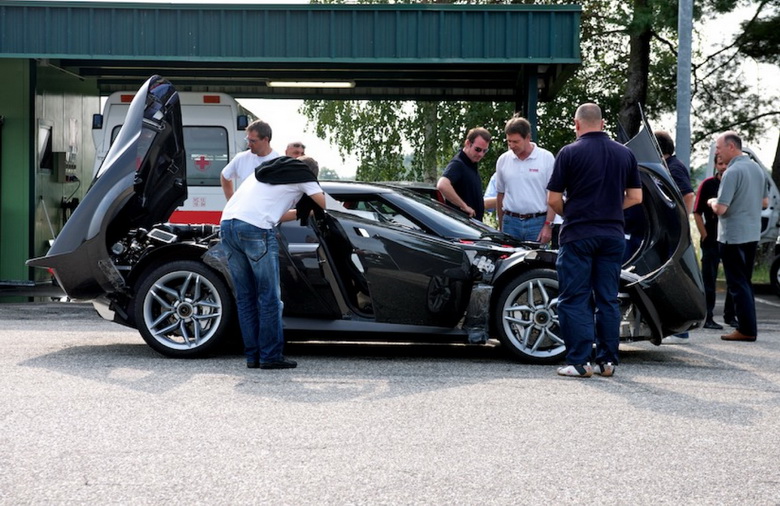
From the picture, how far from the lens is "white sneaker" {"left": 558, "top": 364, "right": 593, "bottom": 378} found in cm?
762

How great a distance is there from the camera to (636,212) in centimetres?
941

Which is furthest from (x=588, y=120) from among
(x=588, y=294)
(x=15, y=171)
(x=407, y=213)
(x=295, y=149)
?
(x=15, y=171)

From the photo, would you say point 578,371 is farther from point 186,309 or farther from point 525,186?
point 186,309

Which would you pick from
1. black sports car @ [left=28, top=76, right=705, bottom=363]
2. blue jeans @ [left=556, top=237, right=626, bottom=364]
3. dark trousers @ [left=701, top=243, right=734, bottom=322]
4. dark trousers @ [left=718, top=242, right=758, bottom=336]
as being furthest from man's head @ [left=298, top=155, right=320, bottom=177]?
dark trousers @ [left=701, top=243, right=734, bottom=322]

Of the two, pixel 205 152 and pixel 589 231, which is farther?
pixel 205 152

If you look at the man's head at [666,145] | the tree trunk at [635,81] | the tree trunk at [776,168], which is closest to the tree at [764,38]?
the tree trunk at [776,168]

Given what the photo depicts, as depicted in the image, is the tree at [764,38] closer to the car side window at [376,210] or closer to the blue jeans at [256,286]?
the car side window at [376,210]

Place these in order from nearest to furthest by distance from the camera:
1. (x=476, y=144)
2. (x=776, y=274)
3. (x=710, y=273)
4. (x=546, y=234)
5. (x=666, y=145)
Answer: (x=546, y=234) → (x=666, y=145) → (x=476, y=144) → (x=710, y=273) → (x=776, y=274)

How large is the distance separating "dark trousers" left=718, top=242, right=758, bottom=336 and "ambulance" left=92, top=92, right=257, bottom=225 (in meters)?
5.96

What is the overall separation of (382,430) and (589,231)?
2.45m

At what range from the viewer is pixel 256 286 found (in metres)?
7.96

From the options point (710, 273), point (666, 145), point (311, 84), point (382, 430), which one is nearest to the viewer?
point (382, 430)

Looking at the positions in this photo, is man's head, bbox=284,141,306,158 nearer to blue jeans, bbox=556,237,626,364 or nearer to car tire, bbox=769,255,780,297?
blue jeans, bbox=556,237,626,364

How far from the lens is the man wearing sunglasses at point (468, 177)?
33.6ft
